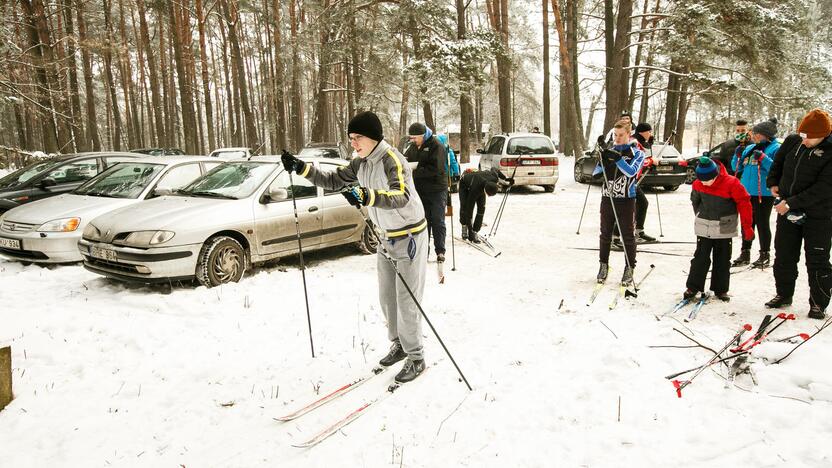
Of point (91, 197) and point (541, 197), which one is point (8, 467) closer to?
point (91, 197)

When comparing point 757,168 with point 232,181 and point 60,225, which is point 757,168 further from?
point 60,225

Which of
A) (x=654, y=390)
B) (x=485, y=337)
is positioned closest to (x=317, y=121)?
(x=485, y=337)

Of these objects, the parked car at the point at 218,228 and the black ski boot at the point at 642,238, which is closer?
the parked car at the point at 218,228

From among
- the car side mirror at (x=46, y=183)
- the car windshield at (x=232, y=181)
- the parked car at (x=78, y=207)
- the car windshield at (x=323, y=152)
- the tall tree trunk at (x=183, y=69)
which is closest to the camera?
the car windshield at (x=232, y=181)

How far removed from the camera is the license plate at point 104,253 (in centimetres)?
571

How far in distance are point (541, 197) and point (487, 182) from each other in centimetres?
631

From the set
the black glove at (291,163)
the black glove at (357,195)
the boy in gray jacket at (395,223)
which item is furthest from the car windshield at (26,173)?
the black glove at (357,195)

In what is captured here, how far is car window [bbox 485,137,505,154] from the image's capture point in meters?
14.9

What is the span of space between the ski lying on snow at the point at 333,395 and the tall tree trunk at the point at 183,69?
18399mm

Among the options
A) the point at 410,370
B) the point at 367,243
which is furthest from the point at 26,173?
the point at 410,370

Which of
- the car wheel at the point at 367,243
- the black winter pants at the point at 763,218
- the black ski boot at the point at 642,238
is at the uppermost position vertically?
the black winter pants at the point at 763,218

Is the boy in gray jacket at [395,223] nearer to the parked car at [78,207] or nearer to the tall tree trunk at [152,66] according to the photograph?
the parked car at [78,207]

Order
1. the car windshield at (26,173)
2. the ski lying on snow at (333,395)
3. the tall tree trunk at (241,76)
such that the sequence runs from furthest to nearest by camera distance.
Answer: the tall tree trunk at (241,76), the car windshield at (26,173), the ski lying on snow at (333,395)

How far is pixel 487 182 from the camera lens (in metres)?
8.71
